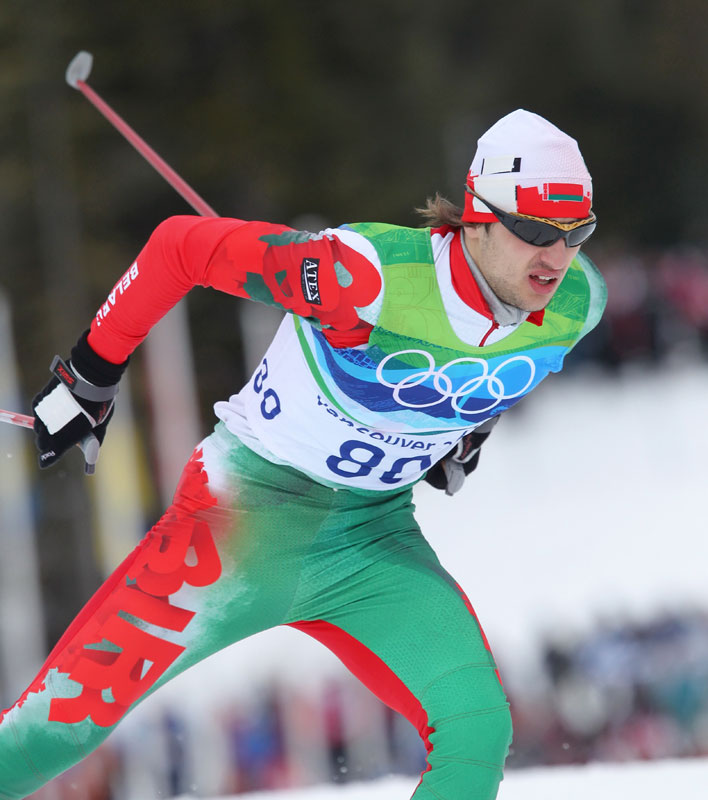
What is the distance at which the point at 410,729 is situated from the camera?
8219mm

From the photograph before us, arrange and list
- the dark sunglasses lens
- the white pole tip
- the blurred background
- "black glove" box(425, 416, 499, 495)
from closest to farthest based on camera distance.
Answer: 1. the dark sunglasses lens
2. "black glove" box(425, 416, 499, 495)
3. the white pole tip
4. the blurred background

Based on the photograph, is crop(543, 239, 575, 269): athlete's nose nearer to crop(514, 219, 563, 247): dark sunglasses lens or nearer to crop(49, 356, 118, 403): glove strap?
crop(514, 219, 563, 247): dark sunglasses lens

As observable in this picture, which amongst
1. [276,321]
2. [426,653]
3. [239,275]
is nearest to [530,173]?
[239,275]

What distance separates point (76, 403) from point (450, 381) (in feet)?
2.91

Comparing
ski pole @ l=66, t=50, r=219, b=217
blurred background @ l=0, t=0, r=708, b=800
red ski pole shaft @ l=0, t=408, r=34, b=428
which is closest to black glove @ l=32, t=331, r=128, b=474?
red ski pole shaft @ l=0, t=408, r=34, b=428

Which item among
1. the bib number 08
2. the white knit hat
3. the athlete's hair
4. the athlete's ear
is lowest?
the bib number 08

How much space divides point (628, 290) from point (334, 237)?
1339cm

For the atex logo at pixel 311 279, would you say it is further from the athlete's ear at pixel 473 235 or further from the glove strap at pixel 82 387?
the glove strap at pixel 82 387

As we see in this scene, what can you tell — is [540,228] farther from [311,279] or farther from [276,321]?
[276,321]

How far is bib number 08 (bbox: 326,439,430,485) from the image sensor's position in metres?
3.34

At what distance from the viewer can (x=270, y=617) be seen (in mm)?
3352

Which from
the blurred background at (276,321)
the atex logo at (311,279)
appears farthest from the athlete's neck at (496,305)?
the blurred background at (276,321)

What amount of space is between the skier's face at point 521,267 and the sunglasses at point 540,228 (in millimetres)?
15

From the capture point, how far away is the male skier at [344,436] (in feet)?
10.2
